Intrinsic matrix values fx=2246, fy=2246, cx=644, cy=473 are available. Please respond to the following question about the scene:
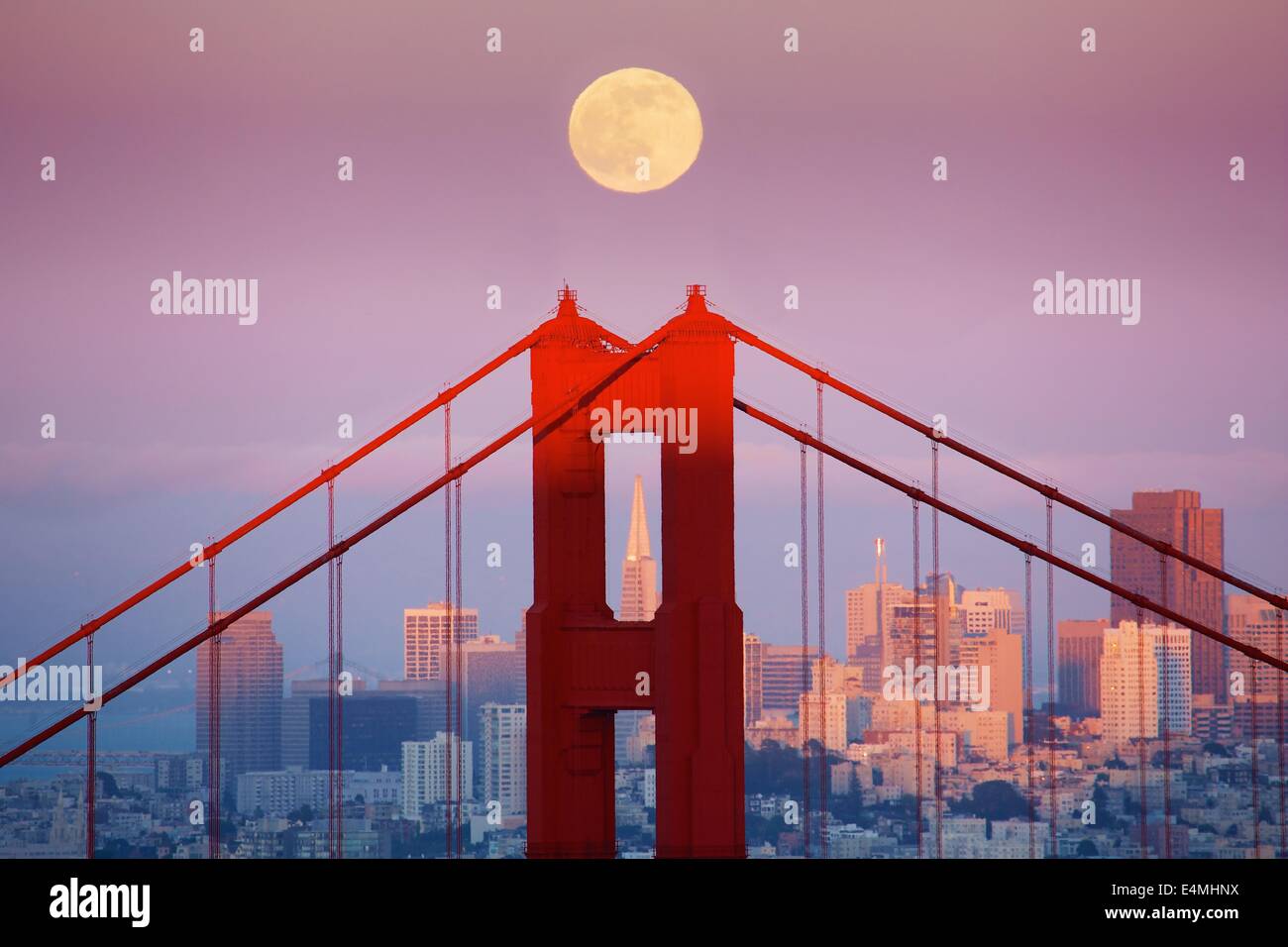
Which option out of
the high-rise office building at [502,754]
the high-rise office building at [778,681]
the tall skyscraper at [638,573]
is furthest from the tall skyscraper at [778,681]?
the tall skyscraper at [638,573]

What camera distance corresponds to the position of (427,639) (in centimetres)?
5588

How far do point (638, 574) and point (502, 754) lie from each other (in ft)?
62.8

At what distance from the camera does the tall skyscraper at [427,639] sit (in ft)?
187

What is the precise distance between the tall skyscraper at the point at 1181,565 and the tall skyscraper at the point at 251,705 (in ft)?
71.6

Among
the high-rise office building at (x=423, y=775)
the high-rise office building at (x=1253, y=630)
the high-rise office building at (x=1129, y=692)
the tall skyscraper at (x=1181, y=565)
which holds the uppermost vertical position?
the tall skyscraper at (x=1181, y=565)

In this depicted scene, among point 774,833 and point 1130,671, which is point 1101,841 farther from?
point 774,833

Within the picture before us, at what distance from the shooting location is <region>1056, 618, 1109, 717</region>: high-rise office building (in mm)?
67125

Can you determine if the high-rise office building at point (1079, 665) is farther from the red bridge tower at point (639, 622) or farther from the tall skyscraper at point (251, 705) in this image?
the red bridge tower at point (639, 622)

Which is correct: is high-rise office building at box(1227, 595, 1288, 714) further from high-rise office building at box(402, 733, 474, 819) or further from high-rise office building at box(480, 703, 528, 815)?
high-rise office building at box(402, 733, 474, 819)

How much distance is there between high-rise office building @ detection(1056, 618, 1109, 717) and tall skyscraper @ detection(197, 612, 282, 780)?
23.4 m

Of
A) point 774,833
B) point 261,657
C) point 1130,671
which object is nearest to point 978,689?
point 1130,671
